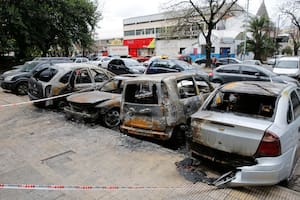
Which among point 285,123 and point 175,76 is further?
point 175,76

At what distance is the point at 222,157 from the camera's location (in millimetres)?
3443

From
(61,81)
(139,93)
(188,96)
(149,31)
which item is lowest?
(188,96)

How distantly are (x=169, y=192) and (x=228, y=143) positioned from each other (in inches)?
42.6

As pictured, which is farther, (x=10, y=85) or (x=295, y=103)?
(x=10, y=85)

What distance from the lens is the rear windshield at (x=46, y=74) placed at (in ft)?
25.0

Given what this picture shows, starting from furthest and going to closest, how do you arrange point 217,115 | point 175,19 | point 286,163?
point 175,19
point 217,115
point 286,163

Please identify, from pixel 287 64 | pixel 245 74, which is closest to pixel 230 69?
pixel 245 74

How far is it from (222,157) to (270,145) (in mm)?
715

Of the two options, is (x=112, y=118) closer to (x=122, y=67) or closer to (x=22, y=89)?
(x=22, y=89)

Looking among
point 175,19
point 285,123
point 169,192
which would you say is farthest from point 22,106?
point 175,19

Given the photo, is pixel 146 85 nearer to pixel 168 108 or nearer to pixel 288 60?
pixel 168 108

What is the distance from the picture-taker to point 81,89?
7613 millimetres

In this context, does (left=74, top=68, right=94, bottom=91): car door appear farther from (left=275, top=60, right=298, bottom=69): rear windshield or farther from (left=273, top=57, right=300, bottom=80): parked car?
(left=275, top=60, right=298, bottom=69): rear windshield

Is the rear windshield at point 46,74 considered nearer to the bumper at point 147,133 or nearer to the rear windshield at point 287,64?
the bumper at point 147,133
